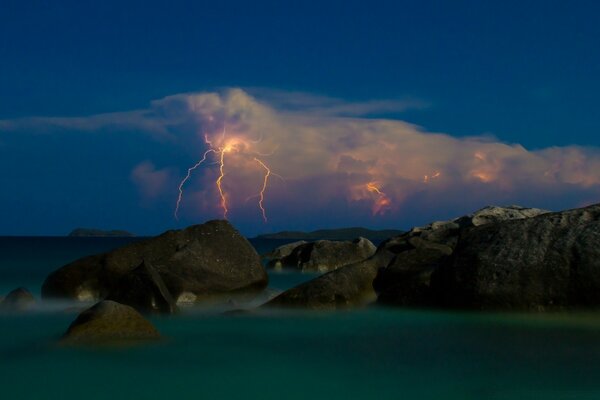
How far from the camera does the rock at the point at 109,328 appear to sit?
912 cm

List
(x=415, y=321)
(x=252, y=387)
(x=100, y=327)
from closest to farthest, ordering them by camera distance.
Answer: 1. (x=252, y=387)
2. (x=100, y=327)
3. (x=415, y=321)

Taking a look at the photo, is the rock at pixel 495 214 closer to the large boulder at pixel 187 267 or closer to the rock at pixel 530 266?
the large boulder at pixel 187 267

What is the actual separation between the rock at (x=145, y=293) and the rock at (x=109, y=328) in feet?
9.77

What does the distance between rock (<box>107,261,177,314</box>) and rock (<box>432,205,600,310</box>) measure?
5.45 metres

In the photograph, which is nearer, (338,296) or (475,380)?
(475,380)

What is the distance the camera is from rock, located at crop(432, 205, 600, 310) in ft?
41.3

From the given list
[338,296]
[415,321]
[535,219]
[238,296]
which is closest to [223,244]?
[238,296]

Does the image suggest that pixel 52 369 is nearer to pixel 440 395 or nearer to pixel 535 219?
pixel 440 395

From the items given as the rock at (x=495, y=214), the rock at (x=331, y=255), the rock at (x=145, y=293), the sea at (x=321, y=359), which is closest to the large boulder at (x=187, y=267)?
the rock at (x=145, y=293)

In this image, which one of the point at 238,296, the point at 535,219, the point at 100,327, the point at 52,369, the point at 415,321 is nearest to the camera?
the point at 52,369

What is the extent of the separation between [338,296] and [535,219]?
422cm

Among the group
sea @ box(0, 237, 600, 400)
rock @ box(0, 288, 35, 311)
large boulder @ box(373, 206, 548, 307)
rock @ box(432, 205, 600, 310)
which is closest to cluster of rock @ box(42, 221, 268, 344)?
rock @ box(0, 288, 35, 311)

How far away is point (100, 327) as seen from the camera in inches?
364

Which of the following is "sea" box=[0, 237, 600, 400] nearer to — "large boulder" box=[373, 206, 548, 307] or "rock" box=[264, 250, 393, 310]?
"rock" box=[264, 250, 393, 310]
